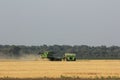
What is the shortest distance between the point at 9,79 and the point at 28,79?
1499mm

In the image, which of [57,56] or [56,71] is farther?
[57,56]

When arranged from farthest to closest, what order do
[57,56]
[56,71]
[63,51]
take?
[63,51] → [57,56] → [56,71]

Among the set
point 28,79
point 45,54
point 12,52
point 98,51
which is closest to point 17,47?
point 12,52

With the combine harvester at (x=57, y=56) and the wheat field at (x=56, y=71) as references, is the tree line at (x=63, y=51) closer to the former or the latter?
the combine harvester at (x=57, y=56)

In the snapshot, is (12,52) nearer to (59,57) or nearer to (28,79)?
(59,57)

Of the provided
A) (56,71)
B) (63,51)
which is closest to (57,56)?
(56,71)

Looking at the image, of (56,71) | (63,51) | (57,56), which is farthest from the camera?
(63,51)

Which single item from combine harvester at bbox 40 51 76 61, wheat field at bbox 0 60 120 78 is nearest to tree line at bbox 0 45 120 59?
Result: combine harvester at bbox 40 51 76 61

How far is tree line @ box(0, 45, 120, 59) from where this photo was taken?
110575mm

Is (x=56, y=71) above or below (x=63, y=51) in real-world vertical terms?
below

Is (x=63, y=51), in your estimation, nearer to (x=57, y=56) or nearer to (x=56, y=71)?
(x=57, y=56)

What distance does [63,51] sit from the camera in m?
135

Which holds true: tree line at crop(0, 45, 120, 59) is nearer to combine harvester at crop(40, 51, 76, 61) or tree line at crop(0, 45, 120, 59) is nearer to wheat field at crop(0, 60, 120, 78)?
combine harvester at crop(40, 51, 76, 61)

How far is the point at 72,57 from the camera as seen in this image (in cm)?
8456
